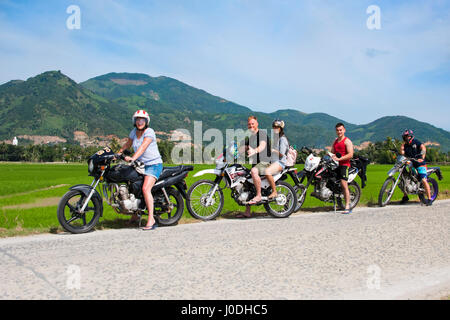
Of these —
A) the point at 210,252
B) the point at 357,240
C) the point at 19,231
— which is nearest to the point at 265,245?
the point at 210,252

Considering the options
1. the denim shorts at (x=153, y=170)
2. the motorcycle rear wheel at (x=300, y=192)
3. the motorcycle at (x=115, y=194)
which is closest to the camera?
the motorcycle at (x=115, y=194)

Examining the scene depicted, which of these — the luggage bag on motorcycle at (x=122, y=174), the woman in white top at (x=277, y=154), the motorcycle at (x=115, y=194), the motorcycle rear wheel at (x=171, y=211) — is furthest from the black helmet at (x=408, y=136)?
the luggage bag on motorcycle at (x=122, y=174)

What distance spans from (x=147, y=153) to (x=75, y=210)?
1587 mm

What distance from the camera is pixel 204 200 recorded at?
8.47 metres

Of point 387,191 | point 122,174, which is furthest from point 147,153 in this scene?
point 387,191

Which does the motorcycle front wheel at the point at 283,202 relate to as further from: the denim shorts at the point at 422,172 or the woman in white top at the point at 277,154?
the denim shorts at the point at 422,172

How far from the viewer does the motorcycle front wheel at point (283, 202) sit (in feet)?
29.1

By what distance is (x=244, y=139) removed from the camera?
28.5 feet

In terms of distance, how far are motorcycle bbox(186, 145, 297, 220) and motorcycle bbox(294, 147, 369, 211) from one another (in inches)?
34.7

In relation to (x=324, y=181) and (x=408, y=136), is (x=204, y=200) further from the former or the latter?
(x=408, y=136)

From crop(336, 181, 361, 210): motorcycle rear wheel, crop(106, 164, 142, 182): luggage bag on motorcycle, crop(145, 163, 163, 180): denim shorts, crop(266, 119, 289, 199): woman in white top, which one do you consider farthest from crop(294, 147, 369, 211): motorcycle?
crop(106, 164, 142, 182): luggage bag on motorcycle

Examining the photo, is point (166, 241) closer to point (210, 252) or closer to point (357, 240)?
point (210, 252)

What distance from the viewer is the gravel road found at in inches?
149
